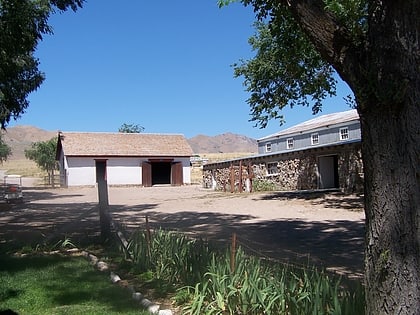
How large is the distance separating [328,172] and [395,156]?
2566 cm

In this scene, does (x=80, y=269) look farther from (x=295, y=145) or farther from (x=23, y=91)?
(x=295, y=145)

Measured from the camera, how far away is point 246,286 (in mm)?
4680

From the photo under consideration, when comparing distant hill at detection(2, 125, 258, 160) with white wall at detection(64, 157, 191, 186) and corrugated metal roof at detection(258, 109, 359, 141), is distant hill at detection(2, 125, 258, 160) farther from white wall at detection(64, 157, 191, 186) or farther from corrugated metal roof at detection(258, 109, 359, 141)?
corrugated metal roof at detection(258, 109, 359, 141)

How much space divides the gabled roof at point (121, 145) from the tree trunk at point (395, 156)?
42208 millimetres

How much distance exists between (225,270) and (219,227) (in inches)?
324

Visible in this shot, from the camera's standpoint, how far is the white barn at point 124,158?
44188 mm

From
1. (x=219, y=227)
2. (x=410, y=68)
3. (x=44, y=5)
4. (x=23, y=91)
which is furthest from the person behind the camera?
(x=23, y=91)

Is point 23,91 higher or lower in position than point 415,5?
higher

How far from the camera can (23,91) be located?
66.7 feet

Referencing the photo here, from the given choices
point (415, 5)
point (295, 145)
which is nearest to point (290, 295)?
point (415, 5)

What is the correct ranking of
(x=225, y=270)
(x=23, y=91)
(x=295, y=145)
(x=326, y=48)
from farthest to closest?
1. (x=295, y=145)
2. (x=23, y=91)
3. (x=225, y=270)
4. (x=326, y=48)

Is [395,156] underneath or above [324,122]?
underneath

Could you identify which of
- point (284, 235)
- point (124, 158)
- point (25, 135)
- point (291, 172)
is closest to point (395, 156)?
point (284, 235)

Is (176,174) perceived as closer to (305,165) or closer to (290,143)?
(290,143)
